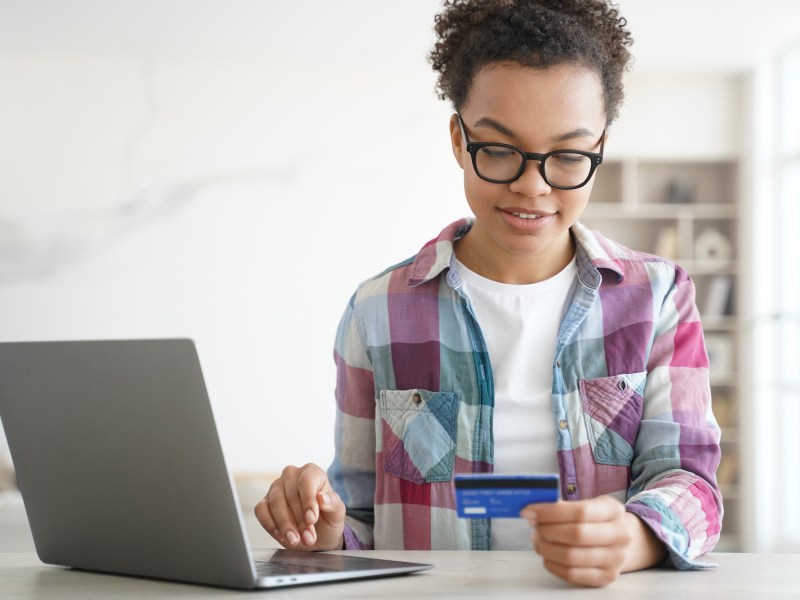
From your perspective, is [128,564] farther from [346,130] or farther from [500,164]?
[346,130]

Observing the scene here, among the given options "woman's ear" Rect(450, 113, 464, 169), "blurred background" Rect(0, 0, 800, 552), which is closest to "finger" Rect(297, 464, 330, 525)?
"woman's ear" Rect(450, 113, 464, 169)

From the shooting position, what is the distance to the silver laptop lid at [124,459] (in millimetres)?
849

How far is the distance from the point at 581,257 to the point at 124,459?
0.72 m

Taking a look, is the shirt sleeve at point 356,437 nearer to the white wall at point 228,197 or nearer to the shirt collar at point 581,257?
the shirt collar at point 581,257

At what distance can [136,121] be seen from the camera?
5.30 m

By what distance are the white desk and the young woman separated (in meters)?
0.10

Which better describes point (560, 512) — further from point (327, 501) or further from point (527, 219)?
point (527, 219)

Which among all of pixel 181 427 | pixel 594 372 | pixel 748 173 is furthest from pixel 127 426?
pixel 748 173

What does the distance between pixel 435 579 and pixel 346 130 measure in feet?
15.4

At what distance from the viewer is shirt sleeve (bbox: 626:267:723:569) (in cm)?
103

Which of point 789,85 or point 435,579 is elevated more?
point 789,85

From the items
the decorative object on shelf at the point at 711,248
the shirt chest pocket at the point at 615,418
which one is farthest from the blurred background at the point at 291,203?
the shirt chest pocket at the point at 615,418

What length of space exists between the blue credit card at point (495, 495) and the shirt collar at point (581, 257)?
495mm

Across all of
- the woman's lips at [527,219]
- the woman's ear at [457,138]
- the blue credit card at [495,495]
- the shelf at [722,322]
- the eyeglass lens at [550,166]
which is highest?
the woman's ear at [457,138]
